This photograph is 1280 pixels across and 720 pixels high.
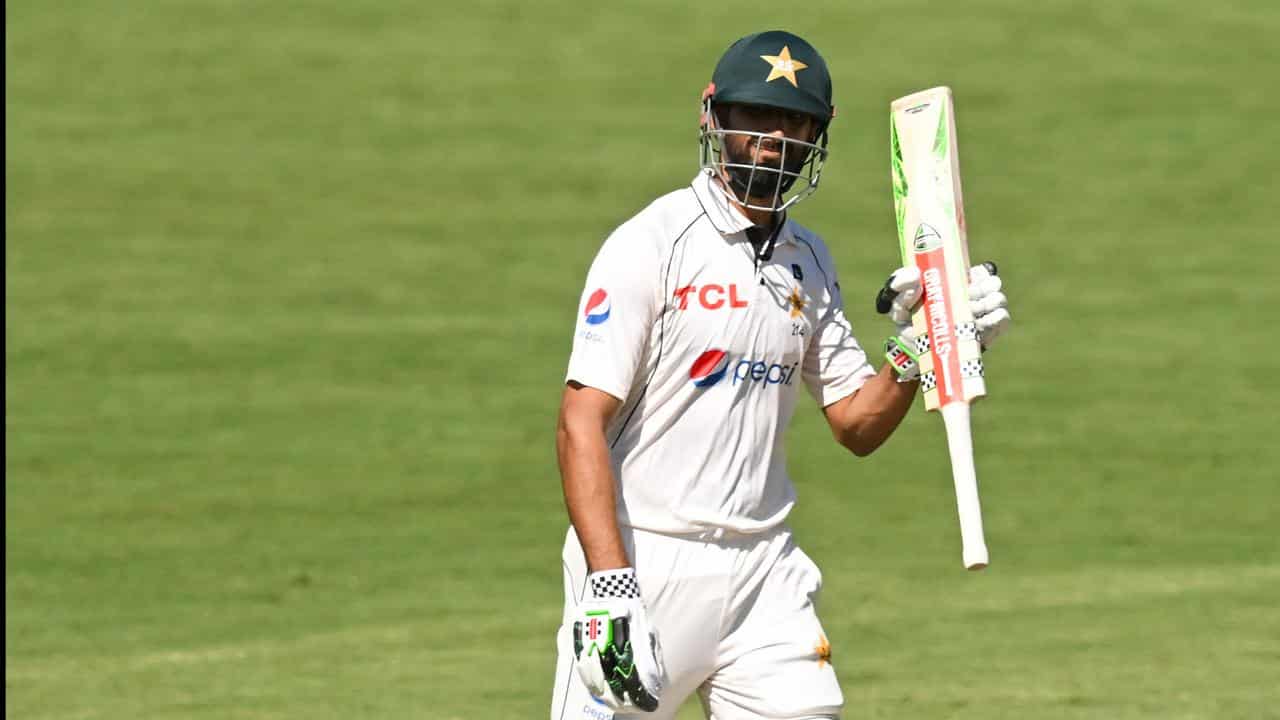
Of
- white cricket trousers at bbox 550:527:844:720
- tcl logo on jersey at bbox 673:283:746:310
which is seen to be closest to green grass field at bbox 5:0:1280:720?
white cricket trousers at bbox 550:527:844:720

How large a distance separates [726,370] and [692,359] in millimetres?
101

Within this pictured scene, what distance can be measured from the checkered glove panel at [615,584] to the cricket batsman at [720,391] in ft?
0.36

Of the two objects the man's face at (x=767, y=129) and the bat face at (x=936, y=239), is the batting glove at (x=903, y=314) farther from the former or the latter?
the man's face at (x=767, y=129)

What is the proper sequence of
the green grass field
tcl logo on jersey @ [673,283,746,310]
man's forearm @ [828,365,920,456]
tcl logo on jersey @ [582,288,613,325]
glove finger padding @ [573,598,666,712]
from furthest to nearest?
the green grass field, man's forearm @ [828,365,920,456], tcl logo on jersey @ [673,283,746,310], tcl logo on jersey @ [582,288,613,325], glove finger padding @ [573,598,666,712]

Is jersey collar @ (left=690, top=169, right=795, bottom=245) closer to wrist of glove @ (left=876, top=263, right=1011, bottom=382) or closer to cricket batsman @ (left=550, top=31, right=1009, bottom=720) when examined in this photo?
cricket batsman @ (left=550, top=31, right=1009, bottom=720)

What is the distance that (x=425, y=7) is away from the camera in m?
20.9

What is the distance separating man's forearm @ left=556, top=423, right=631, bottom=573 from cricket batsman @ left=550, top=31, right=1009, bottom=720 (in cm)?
7

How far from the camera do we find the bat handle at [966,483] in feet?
17.7

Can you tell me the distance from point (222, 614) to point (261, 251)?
254 inches

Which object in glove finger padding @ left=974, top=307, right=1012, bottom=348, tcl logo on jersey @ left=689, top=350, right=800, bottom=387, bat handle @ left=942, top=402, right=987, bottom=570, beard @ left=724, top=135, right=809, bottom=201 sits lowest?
bat handle @ left=942, top=402, right=987, bottom=570

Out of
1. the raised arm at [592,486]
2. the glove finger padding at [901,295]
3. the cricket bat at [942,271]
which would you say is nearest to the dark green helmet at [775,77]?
the cricket bat at [942,271]

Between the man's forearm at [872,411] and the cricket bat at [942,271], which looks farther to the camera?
the man's forearm at [872,411]

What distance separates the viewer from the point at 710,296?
17.7 ft

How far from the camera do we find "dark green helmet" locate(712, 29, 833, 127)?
541cm
